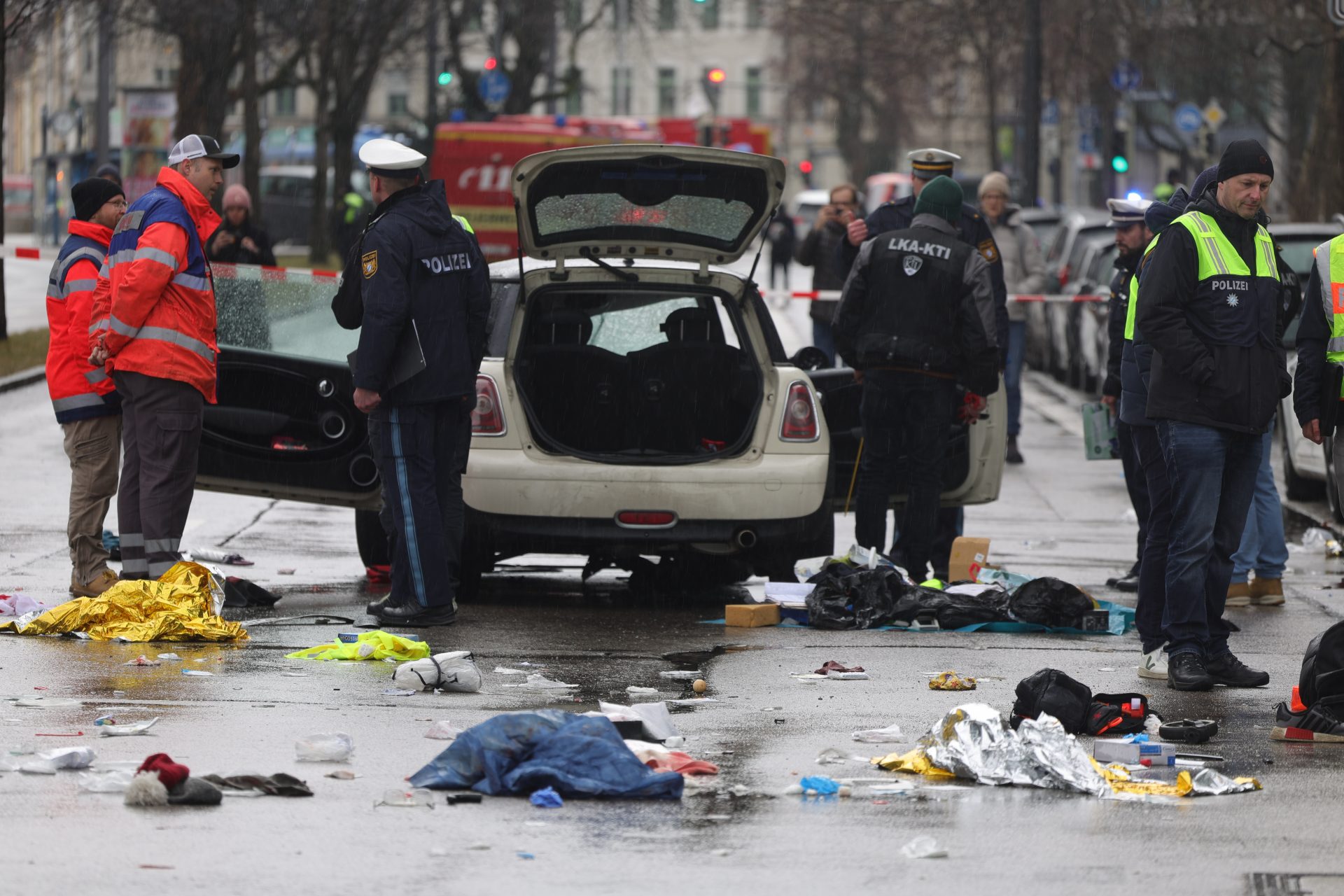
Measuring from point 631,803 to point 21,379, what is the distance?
15287 millimetres

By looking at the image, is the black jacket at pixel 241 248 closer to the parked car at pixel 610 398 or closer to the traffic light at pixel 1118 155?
the parked car at pixel 610 398

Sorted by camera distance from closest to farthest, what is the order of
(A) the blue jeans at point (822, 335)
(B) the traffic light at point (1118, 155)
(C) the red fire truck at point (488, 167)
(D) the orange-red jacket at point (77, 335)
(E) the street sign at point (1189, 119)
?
1. (D) the orange-red jacket at point (77, 335)
2. (A) the blue jeans at point (822, 335)
3. (C) the red fire truck at point (488, 167)
4. (E) the street sign at point (1189, 119)
5. (B) the traffic light at point (1118, 155)

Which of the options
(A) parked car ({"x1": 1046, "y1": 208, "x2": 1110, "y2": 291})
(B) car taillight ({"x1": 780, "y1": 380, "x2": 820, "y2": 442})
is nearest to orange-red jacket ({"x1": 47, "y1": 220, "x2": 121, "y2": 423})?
(B) car taillight ({"x1": 780, "y1": 380, "x2": 820, "y2": 442})

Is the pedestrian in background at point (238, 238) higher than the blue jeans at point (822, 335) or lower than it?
higher

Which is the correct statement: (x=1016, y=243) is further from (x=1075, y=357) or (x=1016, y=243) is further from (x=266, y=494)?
(x=266, y=494)

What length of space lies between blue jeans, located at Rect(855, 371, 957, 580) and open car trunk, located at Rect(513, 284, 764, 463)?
0.56m

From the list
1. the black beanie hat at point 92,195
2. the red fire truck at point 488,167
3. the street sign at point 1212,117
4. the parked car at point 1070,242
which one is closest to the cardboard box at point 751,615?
the black beanie hat at point 92,195

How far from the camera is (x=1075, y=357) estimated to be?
22891 millimetres

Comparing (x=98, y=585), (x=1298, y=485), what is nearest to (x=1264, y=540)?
(x=1298, y=485)

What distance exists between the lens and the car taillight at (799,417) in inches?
379

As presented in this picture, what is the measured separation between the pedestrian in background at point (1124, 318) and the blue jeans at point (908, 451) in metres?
0.79

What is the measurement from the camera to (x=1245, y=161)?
25.5 feet

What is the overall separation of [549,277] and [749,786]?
13.2 ft

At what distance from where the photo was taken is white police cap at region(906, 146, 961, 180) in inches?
437
